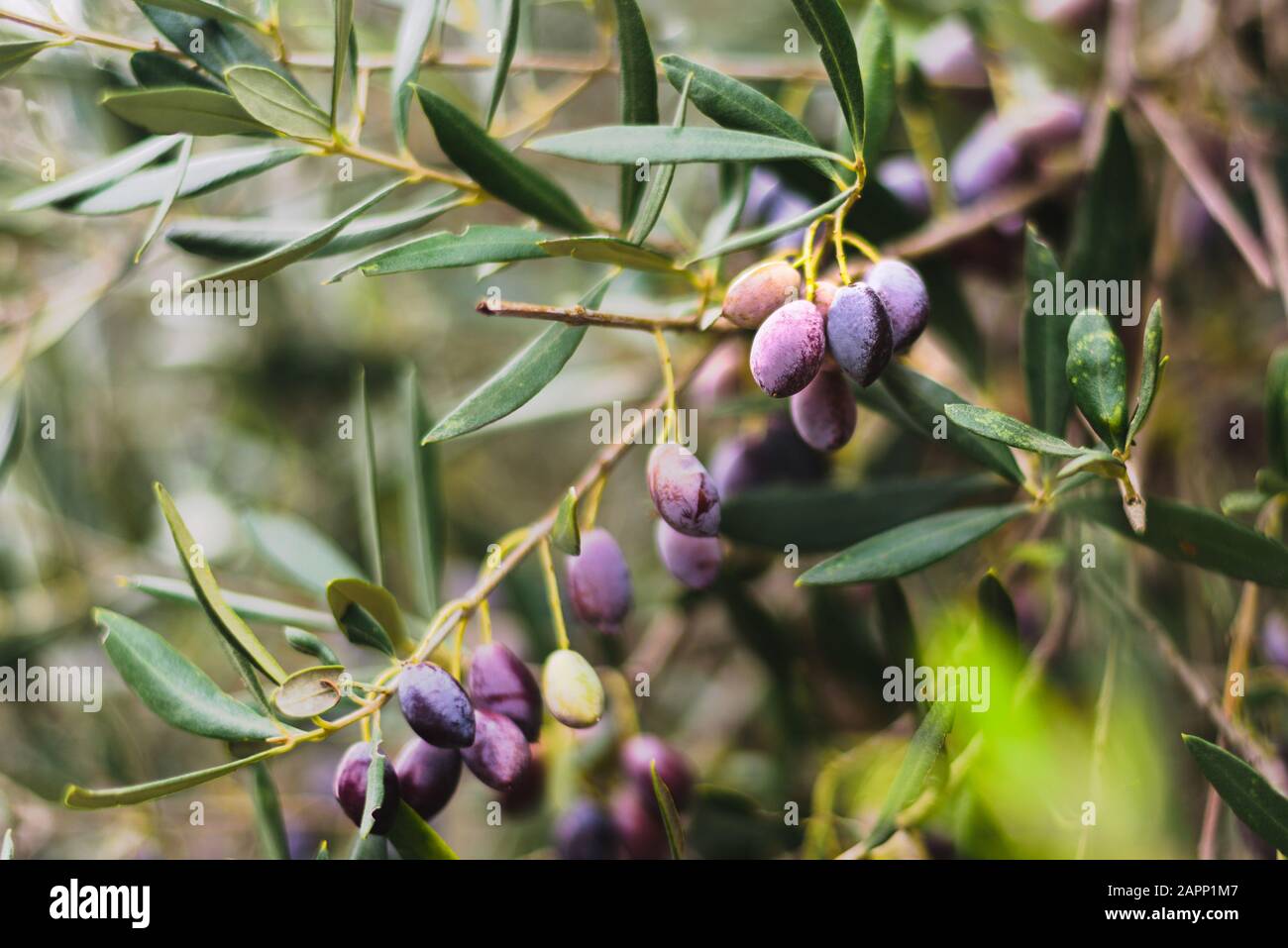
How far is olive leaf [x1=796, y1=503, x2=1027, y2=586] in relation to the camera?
738 mm

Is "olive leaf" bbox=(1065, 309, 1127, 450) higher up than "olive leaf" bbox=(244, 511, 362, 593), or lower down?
higher up

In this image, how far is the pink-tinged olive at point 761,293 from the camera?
692 millimetres

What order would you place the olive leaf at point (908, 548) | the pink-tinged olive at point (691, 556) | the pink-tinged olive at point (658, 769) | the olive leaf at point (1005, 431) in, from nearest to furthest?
the olive leaf at point (1005, 431)
the olive leaf at point (908, 548)
the pink-tinged olive at point (691, 556)
the pink-tinged olive at point (658, 769)

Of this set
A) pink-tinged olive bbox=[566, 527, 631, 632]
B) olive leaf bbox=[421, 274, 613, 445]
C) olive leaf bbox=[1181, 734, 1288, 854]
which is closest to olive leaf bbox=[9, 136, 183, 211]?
olive leaf bbox=[421, 274, 613, 445]

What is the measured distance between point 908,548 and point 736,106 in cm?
35

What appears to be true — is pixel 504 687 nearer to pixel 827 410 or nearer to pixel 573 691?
pixel 573 691

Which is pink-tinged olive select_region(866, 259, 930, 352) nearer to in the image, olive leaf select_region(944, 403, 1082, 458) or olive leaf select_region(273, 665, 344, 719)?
olive leaf select_region(944, 403, 1082, 458)

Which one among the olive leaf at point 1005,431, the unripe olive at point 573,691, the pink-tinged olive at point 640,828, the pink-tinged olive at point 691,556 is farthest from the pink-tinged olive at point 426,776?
the olive leaf at point 1005,431

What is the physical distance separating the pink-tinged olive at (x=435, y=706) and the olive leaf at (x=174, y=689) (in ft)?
0.36

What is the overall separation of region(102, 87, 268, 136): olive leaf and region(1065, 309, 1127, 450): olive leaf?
1.98 feet

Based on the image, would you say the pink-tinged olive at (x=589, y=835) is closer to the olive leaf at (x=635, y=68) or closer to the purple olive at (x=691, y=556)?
the purple olive at (x=691, y=556)

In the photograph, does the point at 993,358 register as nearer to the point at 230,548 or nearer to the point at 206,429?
the point at 230,548
